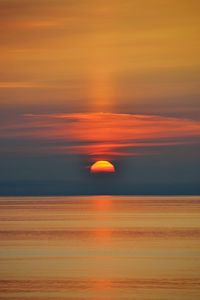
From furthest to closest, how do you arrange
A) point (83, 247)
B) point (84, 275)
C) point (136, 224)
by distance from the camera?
point (136, 224), point (83, 247), point (84, 275)

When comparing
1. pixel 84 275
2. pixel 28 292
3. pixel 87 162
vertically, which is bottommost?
pixel 28 292

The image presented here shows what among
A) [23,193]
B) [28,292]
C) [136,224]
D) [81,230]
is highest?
[23,193]

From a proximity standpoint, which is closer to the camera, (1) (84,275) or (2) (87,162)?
(1) (84,275)

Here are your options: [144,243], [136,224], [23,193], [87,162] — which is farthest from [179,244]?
[23,193]

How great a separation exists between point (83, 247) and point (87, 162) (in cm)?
3720

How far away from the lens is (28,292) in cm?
2278

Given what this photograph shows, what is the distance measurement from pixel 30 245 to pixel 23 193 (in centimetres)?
8545

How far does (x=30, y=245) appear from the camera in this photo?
3512 cm

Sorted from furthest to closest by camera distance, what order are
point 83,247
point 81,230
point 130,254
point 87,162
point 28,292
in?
point 87,162 → point 81,230 → point 83,247 → point 130,254 → point 28,292

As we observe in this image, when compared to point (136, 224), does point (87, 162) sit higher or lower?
higher

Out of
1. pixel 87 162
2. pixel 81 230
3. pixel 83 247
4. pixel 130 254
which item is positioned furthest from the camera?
pixel 87 162

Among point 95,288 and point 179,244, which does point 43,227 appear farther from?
point 95,288

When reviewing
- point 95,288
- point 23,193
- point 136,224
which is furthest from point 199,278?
point 23,193

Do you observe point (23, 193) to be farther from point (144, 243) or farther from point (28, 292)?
point (28, 292)
